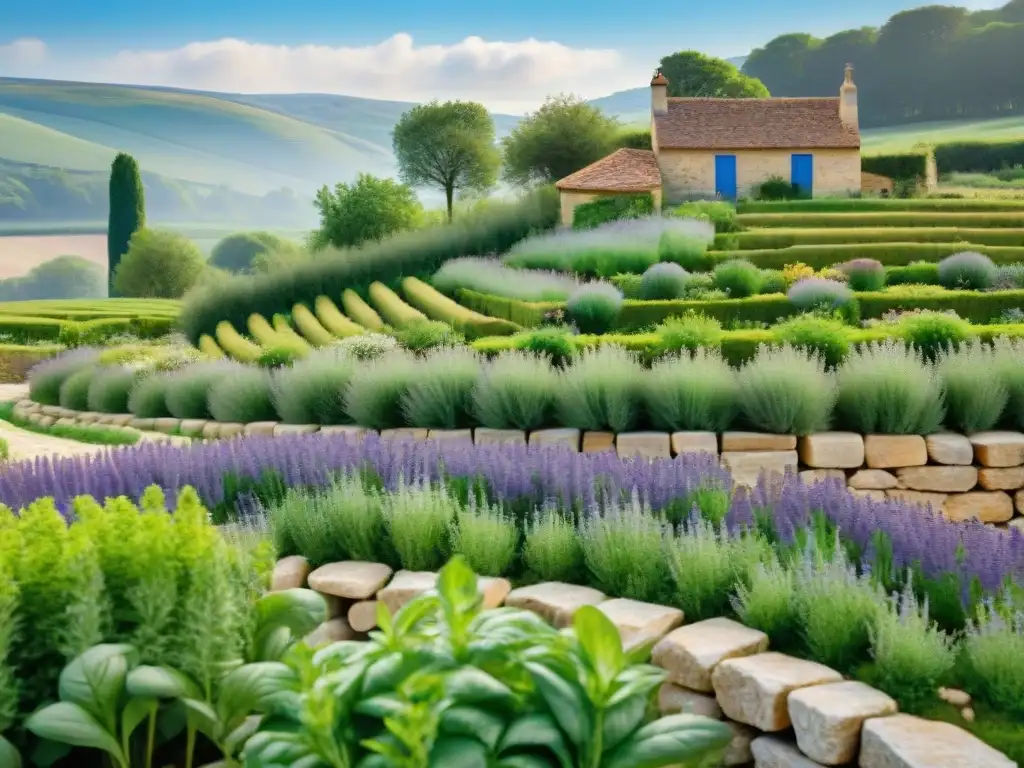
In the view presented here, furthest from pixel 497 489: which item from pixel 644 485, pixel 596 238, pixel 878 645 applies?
pixel 596 238

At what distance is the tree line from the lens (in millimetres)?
58188

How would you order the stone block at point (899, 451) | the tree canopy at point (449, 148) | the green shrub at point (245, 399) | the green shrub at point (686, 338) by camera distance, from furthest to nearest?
the tree canopy at point (449, 148) → the green shrub at point (245, 399) → the green shrub at point (686, 338) → the stone block at point (899, 451)

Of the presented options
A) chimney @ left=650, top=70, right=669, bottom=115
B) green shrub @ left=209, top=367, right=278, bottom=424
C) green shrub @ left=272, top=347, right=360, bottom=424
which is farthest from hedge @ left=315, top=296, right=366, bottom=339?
chimney @ left=650, top=70, right=669, bottom=115

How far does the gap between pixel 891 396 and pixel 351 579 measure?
13.5ft

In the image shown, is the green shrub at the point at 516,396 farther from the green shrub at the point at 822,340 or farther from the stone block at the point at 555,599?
the stone block at the point at 555,599

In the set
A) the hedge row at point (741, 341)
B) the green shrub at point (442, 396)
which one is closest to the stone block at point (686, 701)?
the green shrub at point (442, 396)

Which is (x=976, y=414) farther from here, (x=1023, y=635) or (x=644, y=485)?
(x=1023, y=635)

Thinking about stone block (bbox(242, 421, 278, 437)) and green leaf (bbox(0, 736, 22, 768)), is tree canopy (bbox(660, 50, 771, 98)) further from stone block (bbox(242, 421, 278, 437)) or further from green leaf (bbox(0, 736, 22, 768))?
green leaf (bbox(0, 736, 22, 768))

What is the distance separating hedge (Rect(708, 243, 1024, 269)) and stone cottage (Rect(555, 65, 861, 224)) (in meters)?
8.65

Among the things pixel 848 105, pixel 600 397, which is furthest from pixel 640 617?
pixel 848 105

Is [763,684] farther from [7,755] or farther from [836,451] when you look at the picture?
[836,451]

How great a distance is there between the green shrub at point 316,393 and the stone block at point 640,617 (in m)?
5.37

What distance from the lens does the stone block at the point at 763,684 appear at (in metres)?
2.64

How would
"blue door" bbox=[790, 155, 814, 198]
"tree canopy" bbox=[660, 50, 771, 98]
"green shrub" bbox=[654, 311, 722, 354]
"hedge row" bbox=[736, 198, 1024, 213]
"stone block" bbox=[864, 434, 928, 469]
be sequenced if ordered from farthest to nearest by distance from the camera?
"tree canopy" bbox=[660, 50, 771, 98]
"blue door" bbox=[790, 155, 814, 198]
"hedge row" bbox=[736, 198, 1024, 213]
"green shrub" bbox=[654, 311, 722, 354]
"stone block" bbox=[864, 434, 928, 469]
